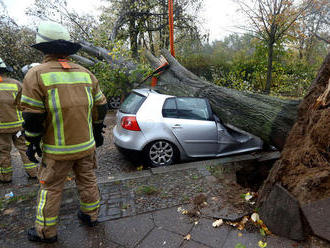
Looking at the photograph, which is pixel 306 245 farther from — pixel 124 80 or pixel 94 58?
pixel 94 58

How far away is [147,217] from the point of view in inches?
107

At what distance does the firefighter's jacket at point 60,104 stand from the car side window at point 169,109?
2.21 metres

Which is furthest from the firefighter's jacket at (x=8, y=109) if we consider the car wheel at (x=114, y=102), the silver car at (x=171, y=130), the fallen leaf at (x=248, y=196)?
the car wheel at (x=114, y=102)

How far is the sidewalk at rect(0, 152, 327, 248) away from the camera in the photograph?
7.67 ft

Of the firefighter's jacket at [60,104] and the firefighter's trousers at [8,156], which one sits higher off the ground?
the firefighter's jacket at [60,104]

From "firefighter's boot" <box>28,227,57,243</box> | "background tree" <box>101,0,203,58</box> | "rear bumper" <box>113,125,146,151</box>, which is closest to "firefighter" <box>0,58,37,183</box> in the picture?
"rear bumper" <box>113,125,146,151</box>

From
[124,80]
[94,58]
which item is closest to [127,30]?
[94,58]

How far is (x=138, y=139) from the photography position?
4309 millimetres

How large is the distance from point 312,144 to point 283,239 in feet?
2.91

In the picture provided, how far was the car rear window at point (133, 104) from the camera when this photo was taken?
14.5 ft

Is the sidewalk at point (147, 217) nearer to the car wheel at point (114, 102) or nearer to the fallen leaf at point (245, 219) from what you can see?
the fallen leaf at point (245, 219)

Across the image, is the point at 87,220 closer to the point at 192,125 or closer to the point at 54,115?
the point at 54,115

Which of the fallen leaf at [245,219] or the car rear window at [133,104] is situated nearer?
the fallen leaf at [245,219]

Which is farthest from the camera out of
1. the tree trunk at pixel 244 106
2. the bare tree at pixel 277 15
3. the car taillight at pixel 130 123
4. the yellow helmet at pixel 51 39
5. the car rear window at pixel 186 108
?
the bare tree at pixel 277 15
